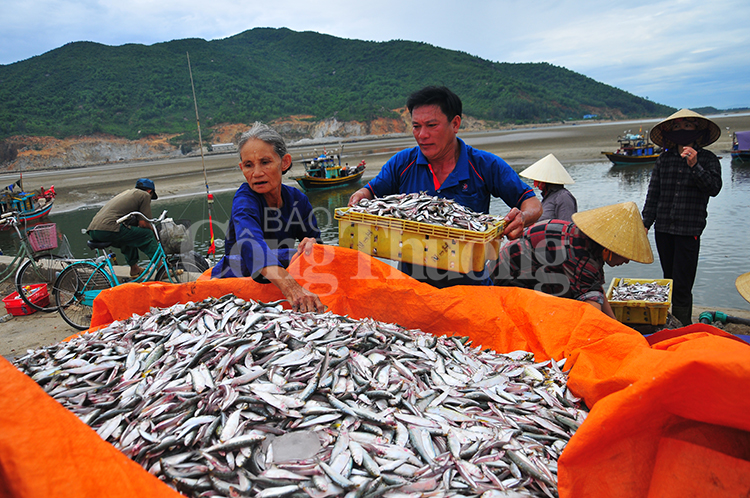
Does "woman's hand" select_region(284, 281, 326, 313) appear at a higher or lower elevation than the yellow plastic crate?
lower

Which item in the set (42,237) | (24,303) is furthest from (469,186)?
(42,237)

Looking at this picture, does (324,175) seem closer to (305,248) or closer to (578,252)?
(305,248)

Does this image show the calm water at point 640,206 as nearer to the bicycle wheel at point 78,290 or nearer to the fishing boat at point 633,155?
the fishing boat at point 633,155

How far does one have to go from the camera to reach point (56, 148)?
51.1 meters

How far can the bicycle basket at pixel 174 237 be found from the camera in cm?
562

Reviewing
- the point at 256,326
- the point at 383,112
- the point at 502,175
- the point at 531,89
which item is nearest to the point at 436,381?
the point at 256,326

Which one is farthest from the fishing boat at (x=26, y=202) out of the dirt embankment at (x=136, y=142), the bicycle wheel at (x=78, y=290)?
the dirt embankment at (x=136, y=142)

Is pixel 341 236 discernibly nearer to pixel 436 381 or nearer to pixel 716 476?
pixel 436 381

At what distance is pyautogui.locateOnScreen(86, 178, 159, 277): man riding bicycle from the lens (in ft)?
18.5

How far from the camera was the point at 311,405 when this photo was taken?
1.70 metres

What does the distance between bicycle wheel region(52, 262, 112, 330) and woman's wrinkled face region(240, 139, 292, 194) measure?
4059 millimetres

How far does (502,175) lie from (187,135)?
6537 cm

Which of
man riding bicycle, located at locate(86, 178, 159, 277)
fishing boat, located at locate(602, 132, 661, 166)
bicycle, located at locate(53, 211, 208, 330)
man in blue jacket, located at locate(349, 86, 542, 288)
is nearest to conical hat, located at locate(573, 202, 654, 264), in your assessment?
man in blue jacket, located at locate(349, 86, 542, 288)

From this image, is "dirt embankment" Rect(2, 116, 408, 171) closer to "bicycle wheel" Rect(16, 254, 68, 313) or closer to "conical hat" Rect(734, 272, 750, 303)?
"bicycle wheel" Rect(16, 254, 68, 313)
